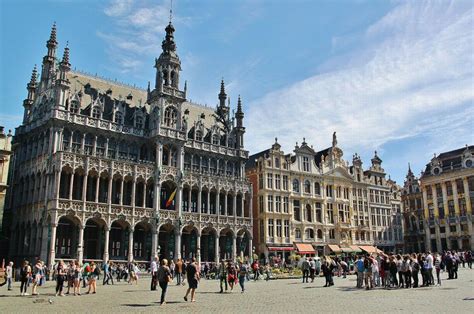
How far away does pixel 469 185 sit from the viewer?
7900 centimetres

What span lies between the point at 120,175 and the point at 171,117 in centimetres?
1054

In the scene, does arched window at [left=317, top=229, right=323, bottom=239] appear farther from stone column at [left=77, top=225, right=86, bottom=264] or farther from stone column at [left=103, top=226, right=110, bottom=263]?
stone column at [left=77, top=225, right=86, bottom=264]

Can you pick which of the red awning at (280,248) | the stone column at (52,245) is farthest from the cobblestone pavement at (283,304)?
the red awning at (280,248)

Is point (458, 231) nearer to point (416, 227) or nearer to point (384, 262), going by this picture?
point (416, 227)

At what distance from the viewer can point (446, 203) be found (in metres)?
82.1

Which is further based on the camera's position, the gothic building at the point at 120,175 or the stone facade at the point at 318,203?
the stone facade at the point at 318,203

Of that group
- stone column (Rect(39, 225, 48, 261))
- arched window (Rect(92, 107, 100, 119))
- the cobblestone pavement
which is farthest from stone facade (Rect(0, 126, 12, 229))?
the cobblestone pavement

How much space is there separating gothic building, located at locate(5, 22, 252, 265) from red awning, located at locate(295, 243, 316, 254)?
28.9 feet

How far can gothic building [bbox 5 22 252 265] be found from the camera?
46219 mm

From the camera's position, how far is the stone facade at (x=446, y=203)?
78750 mm

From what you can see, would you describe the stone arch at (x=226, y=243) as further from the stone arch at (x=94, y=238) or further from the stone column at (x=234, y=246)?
the stone arch at (x=94, y=238)

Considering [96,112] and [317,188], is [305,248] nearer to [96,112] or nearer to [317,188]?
[317,188]

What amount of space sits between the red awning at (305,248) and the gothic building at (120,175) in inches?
347

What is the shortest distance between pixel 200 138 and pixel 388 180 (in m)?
40.6
